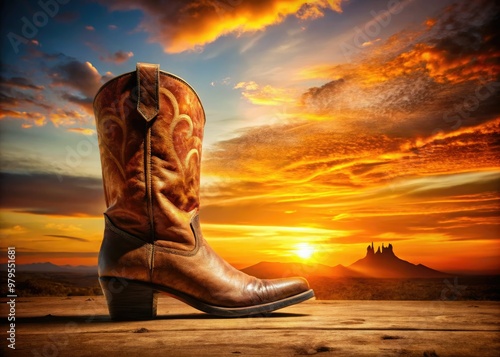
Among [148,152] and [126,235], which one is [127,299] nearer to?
[126,235]

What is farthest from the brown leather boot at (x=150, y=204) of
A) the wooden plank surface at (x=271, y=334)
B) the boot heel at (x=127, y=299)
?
the wooden plank surface at (x=271, y=334)

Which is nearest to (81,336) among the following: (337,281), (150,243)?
(150,243)

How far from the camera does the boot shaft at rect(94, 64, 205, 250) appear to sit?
1.68 m

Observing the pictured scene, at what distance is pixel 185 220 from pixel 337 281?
2831 millimetres

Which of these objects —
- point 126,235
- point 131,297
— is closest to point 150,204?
point 126,235

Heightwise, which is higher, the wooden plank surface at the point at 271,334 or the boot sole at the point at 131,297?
the boot sole at the point at 131,297

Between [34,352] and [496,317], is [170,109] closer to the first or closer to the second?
[34,352]

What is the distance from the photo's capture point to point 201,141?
6.27 feet

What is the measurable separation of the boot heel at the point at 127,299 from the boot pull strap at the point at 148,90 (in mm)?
643

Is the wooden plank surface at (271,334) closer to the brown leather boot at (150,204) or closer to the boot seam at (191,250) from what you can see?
the brown leather boot at (150,204)

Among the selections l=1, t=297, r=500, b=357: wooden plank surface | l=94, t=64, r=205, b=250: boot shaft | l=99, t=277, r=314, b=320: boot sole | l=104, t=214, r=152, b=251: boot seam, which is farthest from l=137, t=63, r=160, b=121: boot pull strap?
l=1, t=297, r=500, b=357: wooden plank surface

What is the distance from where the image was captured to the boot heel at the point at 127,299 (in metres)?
1.63

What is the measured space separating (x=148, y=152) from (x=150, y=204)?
0.67ft

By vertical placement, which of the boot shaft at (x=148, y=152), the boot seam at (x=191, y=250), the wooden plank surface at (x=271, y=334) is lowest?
the wooden plank surface at (x=271, y=334)
